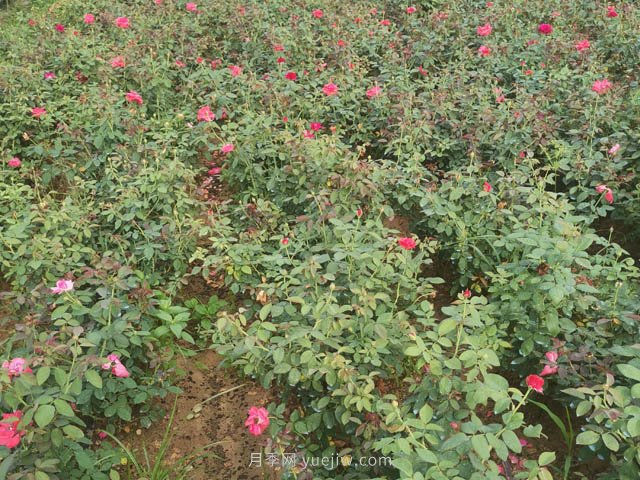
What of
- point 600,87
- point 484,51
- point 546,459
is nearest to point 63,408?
point 546,459

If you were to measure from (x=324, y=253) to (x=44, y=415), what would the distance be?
1.30m

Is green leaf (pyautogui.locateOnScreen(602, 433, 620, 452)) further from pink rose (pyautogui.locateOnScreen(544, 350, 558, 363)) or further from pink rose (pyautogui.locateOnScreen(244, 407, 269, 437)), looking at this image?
pink rose (pyautogui.locateOnScreen(244, 407, 269, 437))

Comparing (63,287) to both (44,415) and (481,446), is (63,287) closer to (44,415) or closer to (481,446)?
(44,415)

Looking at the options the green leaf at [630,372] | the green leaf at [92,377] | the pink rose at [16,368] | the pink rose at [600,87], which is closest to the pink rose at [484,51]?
the pink rose at [600,87]

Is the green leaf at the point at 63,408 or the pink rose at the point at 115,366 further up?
the green leaf at the point at 63,408

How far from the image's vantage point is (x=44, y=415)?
5.51 ft

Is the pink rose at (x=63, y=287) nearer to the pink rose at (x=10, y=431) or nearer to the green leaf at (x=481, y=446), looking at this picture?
the pink rose at (x=10, y=431)

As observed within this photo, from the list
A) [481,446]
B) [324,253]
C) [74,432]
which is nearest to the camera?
[481,446]

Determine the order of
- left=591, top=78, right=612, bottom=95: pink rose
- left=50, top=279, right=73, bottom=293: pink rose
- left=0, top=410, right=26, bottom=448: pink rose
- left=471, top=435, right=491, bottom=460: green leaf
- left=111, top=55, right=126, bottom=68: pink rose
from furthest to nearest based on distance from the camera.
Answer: left=111, top=55, right=126, bottom=68: pink rose, left=591, top=78, right=612, bottom=95: pink rose, left=50, top=279, right=73, bottom=293: pink rose, left=0, top=410, right=26, bottom=448: pink rose, left=471, top=435, right=491, bottom=460: green leaf

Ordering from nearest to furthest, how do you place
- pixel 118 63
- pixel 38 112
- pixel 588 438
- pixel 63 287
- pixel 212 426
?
pixel 588 438 → pixel 63 287 → pixel 212 426 → pixel 38 112 → pixel 118 63

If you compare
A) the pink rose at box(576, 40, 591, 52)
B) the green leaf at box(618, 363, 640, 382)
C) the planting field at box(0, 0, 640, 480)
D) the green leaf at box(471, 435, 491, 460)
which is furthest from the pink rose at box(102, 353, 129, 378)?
the pink rose at box(576, 40, 591, 52)

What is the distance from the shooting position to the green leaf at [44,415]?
1662mm

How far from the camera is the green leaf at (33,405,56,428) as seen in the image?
166 centimetres

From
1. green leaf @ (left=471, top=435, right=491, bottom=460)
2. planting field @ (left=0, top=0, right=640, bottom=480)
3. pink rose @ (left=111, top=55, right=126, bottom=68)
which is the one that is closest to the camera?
green leaf @ (left=471, top=435, right=491, bottom=460)
